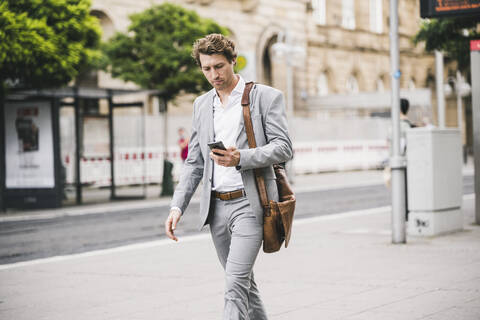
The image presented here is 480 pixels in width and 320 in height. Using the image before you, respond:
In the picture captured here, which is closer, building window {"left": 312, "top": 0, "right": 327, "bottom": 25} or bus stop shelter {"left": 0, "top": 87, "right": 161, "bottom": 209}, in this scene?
bus stop shelter {"left": 0, "top": 87, "right": 161, "bottom": 209}

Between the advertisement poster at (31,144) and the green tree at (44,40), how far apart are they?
0.59m

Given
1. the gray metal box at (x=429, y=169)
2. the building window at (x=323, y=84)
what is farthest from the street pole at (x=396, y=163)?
the building window at (x=323, y=84)

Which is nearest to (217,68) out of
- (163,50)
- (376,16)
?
(163,50)

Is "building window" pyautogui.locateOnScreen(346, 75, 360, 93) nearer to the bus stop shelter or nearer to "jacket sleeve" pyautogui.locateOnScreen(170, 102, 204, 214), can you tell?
the bus stop shelter

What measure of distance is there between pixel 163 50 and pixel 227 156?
18463 millimetres

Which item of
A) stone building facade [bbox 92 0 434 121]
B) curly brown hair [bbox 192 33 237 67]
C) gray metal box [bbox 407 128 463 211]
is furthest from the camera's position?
stone building facade [bbox 92 0 434 121]

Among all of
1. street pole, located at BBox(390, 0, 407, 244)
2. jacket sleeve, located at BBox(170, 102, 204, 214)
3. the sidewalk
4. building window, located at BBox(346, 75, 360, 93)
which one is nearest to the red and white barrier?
the sidewalk

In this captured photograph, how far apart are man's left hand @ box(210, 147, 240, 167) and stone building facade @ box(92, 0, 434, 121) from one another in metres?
27.0

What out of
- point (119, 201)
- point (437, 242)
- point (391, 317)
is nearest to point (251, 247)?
point (391, 317)

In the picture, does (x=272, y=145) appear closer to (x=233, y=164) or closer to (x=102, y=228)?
(x=233, y=164)

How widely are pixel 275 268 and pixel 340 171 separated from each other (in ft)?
82.7

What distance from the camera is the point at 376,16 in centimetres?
4912

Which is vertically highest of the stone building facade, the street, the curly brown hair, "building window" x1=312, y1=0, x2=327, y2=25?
"building window" x1=312, y1=0, x2=327, y2=25

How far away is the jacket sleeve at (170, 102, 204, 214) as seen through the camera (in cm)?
447
